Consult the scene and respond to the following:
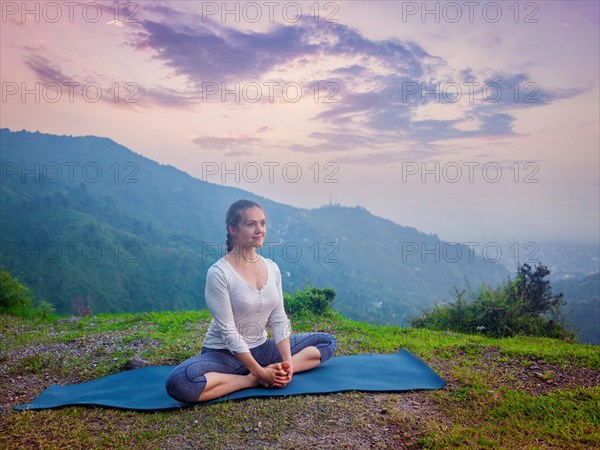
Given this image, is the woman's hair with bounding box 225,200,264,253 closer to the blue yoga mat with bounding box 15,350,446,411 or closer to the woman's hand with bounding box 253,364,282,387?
the woman's hand with bounding box 253,364,282,387

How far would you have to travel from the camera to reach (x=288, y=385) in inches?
183

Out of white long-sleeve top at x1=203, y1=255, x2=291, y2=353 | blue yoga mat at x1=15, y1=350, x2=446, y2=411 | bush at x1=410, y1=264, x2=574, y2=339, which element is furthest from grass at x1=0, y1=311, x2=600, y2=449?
bush at x1=410, y1=264, x2=574, y2=339

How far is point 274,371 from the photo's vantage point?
4.45 m

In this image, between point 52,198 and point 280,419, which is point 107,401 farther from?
point 52,198

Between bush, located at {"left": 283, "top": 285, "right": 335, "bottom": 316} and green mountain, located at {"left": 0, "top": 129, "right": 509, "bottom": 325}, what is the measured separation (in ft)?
48.7

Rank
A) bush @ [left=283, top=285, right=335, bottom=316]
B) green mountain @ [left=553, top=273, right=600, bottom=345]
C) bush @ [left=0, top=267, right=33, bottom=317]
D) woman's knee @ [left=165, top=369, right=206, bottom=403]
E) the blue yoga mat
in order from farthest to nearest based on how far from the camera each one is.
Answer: green mountain @ [left=553, top=273, right=600, bottom=345]
bush @ [left=0, top=267, right=33, bottom=317]
bush @ [left=283, top=285, right=335, bottom=316]
the blue yoga mat
woman's knee @ [left=165, top=369, right=206, bottom=403]

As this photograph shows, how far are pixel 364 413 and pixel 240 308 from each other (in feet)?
5.09

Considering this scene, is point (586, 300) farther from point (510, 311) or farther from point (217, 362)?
point (217, 362)

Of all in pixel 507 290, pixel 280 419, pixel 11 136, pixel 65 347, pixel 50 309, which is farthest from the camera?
pixel 11 136

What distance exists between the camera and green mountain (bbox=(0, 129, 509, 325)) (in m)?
49.8

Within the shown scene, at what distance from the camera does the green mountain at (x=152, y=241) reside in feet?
164

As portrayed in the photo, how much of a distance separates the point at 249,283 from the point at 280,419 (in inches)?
52.5

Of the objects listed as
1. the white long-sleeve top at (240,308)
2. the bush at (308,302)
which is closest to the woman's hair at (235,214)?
the white long-sleeve top at (240,308)

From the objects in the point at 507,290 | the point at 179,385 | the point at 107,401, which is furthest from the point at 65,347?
the point at 507,290
